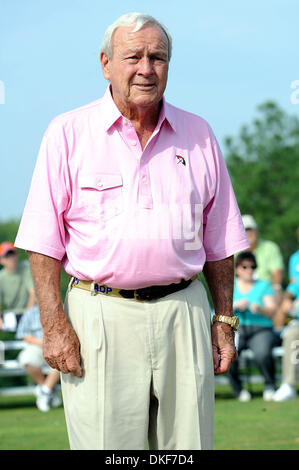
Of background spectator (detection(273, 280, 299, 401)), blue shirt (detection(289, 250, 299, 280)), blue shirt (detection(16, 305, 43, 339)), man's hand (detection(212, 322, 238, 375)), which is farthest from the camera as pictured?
blue shirt (detection(16, 305, 43, 339))

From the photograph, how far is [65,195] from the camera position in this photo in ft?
11.1

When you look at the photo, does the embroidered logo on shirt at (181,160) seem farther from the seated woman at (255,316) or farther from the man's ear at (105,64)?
the seated woman at (255,316)

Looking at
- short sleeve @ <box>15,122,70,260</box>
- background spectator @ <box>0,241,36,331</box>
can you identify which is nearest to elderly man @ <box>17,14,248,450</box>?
short sleeve @ <box>15,122,70,260</box>

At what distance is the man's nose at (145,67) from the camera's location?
11.0 feet

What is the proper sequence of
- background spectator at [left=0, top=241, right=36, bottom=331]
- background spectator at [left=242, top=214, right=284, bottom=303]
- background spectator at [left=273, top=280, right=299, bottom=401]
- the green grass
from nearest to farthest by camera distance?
the green grass < background spectator at [left=273, top=280, right=299, bottom=401] < background spectator at [left=0, top=241, right=36, bottom=331] < background spectator at [left=242, top=214, right=284, bottom=303]

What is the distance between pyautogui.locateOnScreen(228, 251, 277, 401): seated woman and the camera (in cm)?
1049

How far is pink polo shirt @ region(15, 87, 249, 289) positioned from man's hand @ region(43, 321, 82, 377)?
0.77 feet

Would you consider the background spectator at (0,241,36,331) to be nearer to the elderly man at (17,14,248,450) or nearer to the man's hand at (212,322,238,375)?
the man's hand at (212,322,238,375)

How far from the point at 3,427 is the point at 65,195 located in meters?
5.86

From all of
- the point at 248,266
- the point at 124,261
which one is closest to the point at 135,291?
the point at 124,261

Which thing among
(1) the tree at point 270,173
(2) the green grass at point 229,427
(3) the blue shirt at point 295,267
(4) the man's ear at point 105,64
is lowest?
(2) the green grass at point 229,427

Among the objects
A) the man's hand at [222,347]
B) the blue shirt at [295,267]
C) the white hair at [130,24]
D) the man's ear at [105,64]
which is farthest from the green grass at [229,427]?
the white hair at [130,24]

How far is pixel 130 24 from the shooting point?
3.38 metres
